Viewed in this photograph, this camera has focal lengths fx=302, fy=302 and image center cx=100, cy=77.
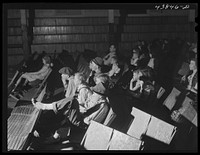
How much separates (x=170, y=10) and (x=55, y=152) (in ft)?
7.87

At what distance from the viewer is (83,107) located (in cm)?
389

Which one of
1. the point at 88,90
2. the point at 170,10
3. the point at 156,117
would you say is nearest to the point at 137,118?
the point at 156,117

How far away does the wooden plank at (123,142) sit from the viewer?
3758 millimetres

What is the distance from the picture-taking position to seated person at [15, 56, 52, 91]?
3.99 metres

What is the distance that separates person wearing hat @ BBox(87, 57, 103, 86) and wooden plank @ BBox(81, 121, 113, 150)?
569mm

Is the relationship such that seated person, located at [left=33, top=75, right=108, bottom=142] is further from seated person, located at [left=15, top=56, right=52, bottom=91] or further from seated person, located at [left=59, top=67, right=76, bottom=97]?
seated person, located at [left=15, top=56, right=52, bottom=91]

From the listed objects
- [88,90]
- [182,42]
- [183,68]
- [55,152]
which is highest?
[182,42]

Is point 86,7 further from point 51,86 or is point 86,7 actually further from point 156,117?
point 156,117

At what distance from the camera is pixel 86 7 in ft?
13.0

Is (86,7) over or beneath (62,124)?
over

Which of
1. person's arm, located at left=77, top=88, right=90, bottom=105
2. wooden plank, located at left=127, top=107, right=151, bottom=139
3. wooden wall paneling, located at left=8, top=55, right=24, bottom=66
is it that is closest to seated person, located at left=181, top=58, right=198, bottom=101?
wooden plank, located at left=127, top=107, right=151, bottom=139

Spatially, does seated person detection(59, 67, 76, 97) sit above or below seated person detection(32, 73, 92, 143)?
above

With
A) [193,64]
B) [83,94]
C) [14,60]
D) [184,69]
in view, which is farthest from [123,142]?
[14,60]

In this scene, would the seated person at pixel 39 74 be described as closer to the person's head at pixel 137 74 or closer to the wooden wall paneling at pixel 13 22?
the wooden wall paneling at pixel 13 22
